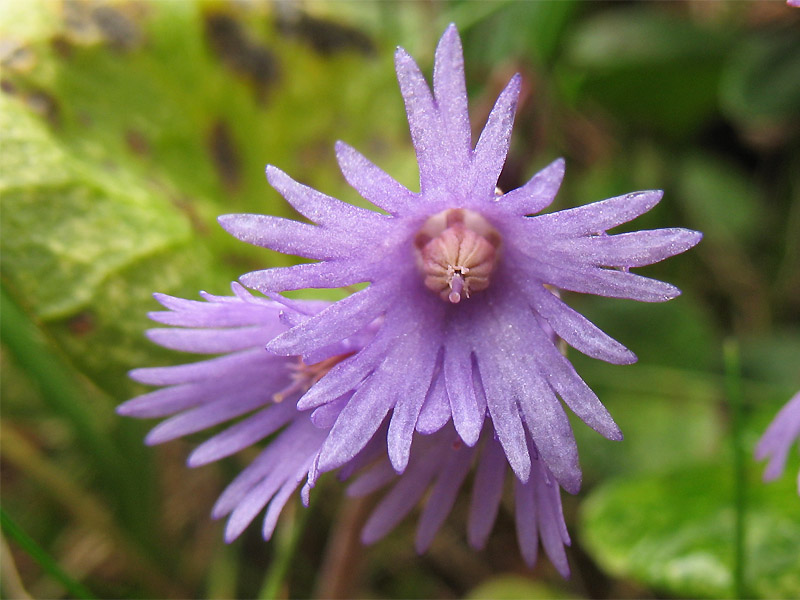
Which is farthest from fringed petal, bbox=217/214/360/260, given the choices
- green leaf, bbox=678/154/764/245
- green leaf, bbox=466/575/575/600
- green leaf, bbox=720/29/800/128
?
green leaf, bbox=678/154/764/245

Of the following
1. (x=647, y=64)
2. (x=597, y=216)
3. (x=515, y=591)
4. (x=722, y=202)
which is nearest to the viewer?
(x=597, y=216)

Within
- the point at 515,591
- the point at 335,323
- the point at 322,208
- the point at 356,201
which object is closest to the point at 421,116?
the point at 322,208

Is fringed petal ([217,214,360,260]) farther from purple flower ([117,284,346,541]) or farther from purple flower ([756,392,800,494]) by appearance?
purple flower ([756,392,800,494])

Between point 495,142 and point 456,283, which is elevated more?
point 495,142

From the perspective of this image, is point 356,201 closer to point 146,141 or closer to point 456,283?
point 146,141

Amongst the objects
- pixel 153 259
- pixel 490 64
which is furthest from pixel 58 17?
pixel 490 64

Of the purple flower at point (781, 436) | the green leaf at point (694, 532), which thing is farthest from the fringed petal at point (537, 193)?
the green leaf at point (694, 532)

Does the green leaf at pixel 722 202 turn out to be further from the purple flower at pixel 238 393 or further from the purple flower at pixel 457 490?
the purple flower at pixel 238 393

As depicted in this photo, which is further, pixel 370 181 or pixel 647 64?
pixel 647 64
